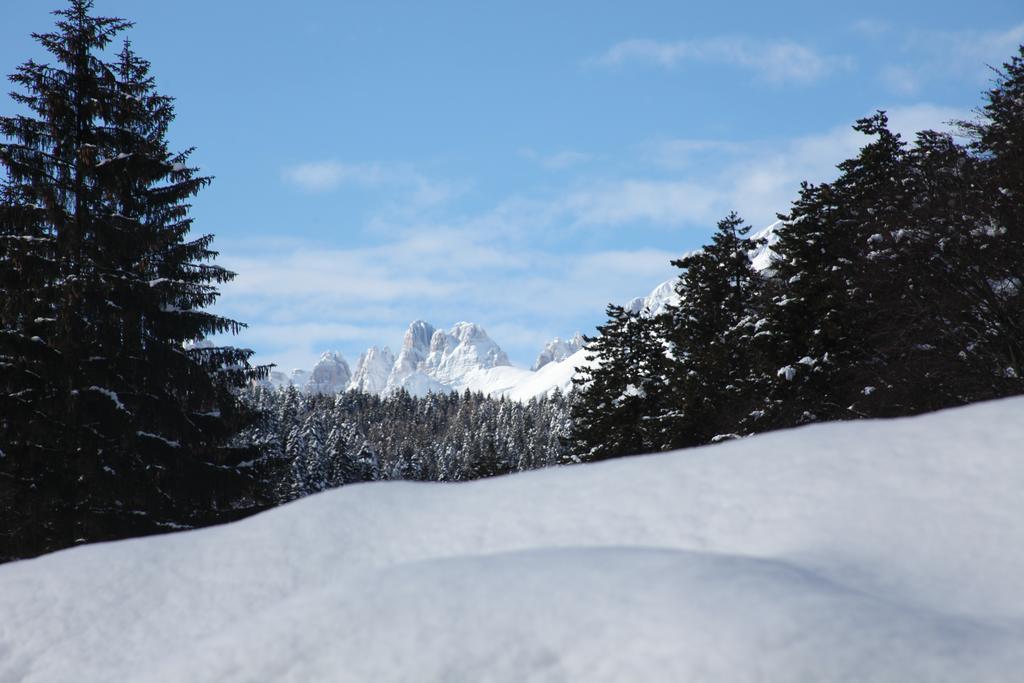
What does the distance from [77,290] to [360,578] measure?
45.3ft

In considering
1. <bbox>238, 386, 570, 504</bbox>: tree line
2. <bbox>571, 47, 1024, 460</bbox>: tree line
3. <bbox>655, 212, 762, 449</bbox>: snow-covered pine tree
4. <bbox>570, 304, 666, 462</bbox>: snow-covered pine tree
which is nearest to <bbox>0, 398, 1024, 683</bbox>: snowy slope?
<bbox>238, 386, 570, 504</bbox>: tree line

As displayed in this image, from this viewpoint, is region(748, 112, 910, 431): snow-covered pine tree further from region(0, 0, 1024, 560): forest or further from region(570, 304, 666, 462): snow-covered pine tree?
region(570, 304, 666, 462): snow-covered pine tree

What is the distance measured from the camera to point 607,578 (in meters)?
3.43

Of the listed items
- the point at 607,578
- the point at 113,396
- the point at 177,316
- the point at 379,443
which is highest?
the point at 177,316

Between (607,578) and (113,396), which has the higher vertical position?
(113,396)

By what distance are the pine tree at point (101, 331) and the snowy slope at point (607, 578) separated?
11.1m

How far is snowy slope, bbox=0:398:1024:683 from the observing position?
288 centimetres

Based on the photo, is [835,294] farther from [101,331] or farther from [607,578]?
[607,578]

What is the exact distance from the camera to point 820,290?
89.9ft

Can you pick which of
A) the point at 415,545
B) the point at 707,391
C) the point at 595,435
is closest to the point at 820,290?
the point at 707,391

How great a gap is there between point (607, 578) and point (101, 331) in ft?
51.1

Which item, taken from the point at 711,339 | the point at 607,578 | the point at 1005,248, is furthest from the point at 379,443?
the point at 607,578

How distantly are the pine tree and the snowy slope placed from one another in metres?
11.1

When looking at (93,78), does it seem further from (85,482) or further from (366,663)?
(366,663)
